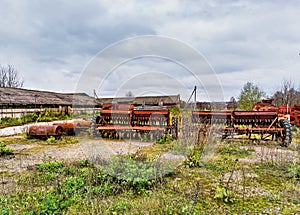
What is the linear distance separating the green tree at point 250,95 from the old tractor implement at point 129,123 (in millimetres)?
10948

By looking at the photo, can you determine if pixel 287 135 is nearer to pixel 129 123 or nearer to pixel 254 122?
pixel 254 122

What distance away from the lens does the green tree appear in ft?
61.7

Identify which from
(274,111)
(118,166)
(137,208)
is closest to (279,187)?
(137,208)

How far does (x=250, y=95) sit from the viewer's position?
1988 cm

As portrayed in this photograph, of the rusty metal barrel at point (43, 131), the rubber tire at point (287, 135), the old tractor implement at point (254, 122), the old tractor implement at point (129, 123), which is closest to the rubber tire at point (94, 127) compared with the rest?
the old tractor implement at point (129, 123)

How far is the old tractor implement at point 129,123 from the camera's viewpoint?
9.49 metres

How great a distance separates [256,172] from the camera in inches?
194

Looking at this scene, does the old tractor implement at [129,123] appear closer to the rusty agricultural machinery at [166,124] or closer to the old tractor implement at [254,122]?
the rusty agricultural machinery at [166,124]

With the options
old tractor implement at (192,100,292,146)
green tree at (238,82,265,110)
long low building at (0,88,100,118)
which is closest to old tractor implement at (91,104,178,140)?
old tractor implement at (192,100,292,146)

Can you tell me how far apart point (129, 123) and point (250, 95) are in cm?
1395

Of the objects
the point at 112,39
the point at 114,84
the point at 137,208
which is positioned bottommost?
the point at 137,208

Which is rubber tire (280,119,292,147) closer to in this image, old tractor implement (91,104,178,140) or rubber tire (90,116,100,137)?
old tractor implement (91,104,178,140)

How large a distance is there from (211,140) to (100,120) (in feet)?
18.8

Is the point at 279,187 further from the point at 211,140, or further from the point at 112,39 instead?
the point at 112,39
